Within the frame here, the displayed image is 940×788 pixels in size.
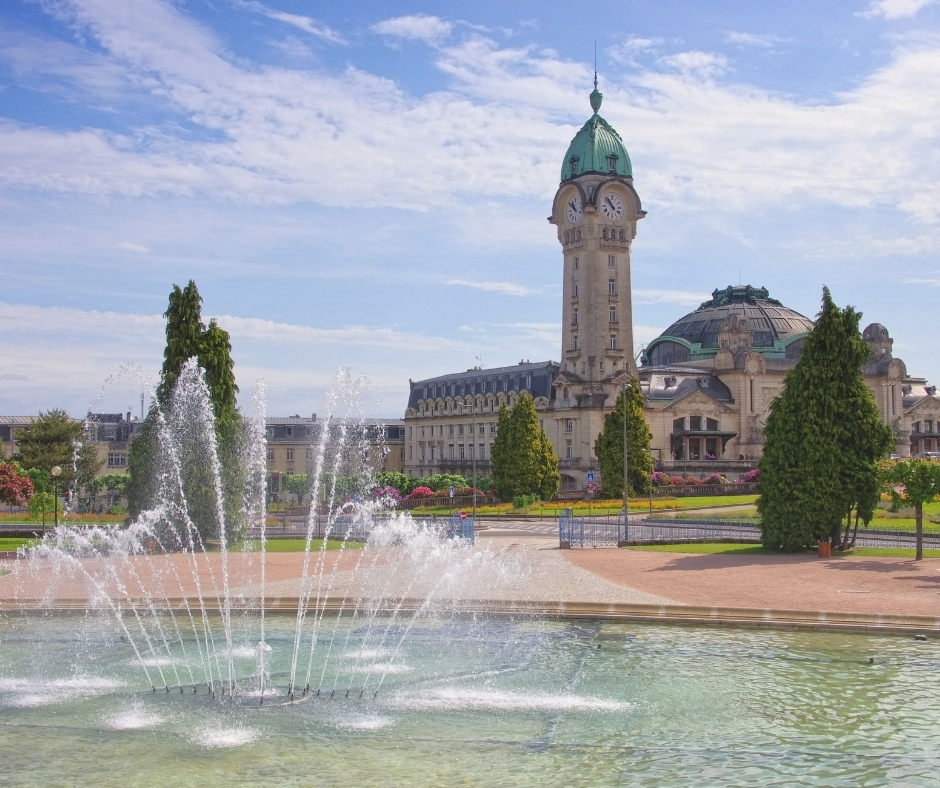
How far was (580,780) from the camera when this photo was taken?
13523 millimetres

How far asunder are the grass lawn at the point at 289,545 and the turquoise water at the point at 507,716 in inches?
792

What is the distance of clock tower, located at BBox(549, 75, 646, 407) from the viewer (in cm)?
9681

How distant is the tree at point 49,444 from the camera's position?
74.8 m

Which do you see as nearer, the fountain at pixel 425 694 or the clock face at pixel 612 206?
the fountain at pixel 425 694

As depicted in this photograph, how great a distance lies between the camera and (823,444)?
37.5m

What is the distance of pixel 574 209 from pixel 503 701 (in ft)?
279

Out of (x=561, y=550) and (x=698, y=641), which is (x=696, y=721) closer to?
(x=698, y=641)

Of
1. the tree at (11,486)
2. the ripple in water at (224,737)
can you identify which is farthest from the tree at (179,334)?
the ripple in water at (224,737)

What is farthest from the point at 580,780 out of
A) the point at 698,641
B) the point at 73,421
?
the point at 73,421

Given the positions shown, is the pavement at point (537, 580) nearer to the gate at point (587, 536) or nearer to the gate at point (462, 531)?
the gate at point (462, 531)

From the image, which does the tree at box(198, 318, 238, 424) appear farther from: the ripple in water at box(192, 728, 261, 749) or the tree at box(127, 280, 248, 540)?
the ripple in water at box(192, 728, 261, 749)

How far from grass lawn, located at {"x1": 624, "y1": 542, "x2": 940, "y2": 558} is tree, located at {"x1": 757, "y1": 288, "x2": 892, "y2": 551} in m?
0.86

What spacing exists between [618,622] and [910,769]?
10608 mm

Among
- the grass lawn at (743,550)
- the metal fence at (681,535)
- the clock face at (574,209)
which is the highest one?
the clock face at (574,209)
